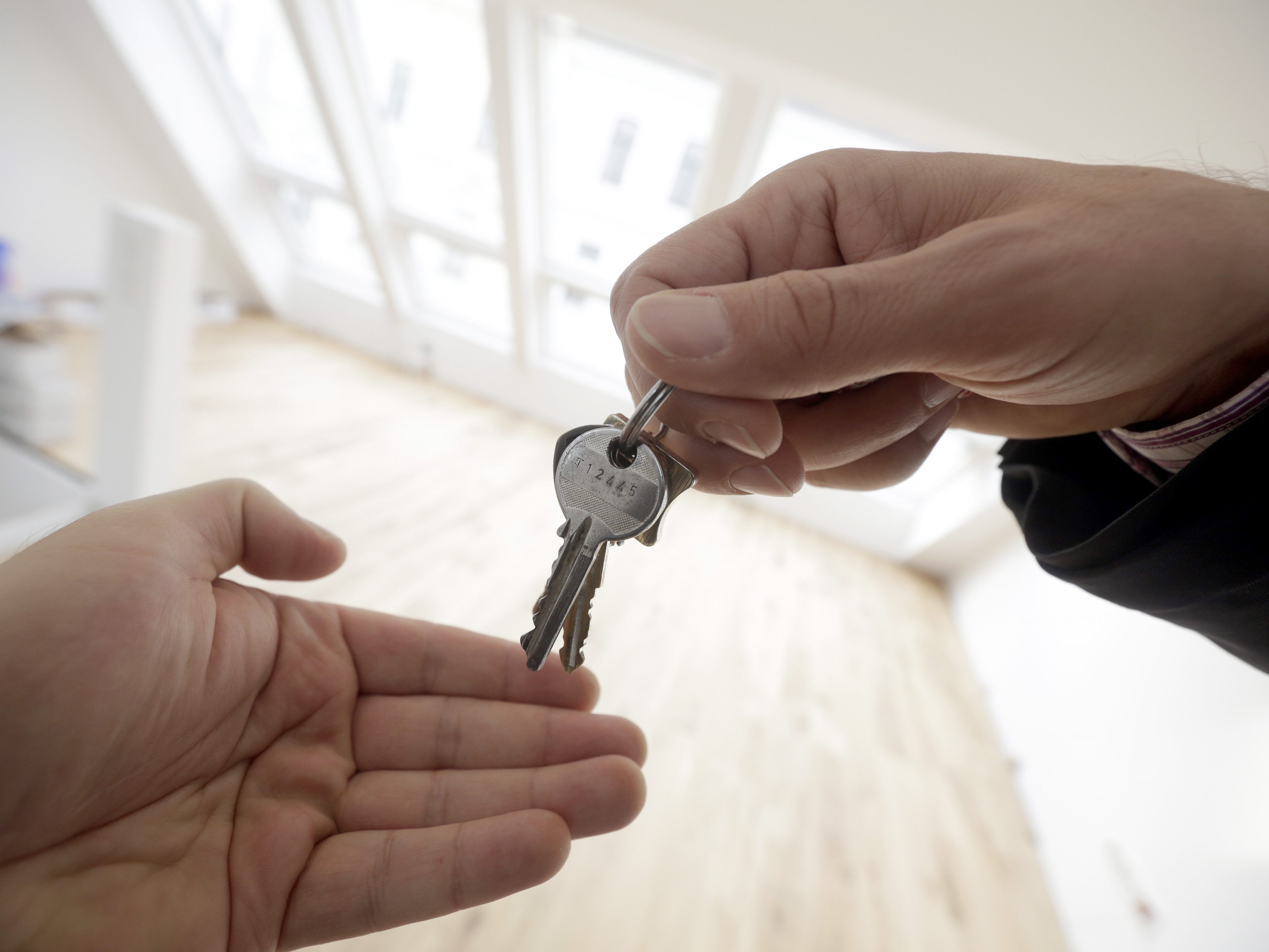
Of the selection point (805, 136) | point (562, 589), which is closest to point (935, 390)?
point (562, 589)

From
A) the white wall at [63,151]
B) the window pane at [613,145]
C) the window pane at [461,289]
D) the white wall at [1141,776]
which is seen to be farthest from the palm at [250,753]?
the white wall at [63,151]

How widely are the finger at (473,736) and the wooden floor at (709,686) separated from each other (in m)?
Result: 0.90

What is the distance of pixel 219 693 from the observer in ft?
2.94

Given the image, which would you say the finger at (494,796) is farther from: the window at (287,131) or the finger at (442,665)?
the window at (287,131)

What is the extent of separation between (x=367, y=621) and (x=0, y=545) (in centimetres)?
199

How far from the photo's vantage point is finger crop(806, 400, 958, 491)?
1.12 m

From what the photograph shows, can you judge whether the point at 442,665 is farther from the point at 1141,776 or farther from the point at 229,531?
the point at 1141,776

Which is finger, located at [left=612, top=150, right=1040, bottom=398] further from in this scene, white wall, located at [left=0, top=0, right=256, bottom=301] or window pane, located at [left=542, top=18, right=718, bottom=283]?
white wall, located at [left=0, top=0, right=256, bottom=301]

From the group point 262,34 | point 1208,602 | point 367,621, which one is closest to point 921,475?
point 1208,602

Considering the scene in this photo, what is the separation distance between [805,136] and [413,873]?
391 centimetres

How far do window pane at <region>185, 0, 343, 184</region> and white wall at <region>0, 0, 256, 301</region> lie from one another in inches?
27.9

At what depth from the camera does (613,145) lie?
4.21 meters

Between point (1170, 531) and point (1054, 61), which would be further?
point (1054, 61)

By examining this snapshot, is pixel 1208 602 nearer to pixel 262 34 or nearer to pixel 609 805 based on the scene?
pixel 609 805
